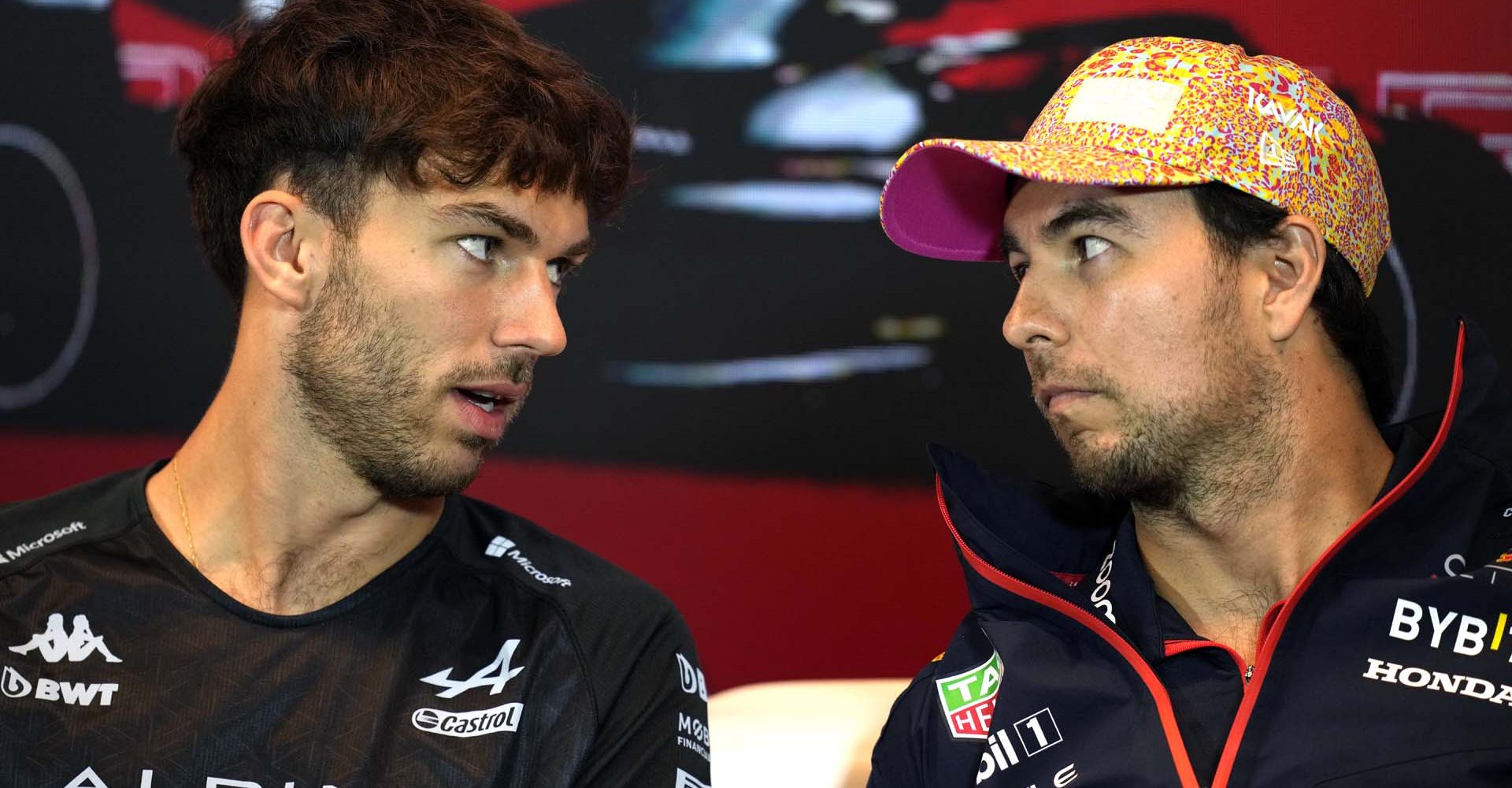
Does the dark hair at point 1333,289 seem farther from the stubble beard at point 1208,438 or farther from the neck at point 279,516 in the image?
the neck at point 279,516

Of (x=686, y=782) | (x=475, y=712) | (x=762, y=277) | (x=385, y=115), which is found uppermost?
(x=385, y=115)

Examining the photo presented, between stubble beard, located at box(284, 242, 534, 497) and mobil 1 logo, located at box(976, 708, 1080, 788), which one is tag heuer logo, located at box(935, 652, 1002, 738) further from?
stubble beard, located at box(284, 242, 534, 497)

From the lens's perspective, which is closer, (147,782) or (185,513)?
(147,782)

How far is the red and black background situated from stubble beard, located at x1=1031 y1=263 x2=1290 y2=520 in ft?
2.39

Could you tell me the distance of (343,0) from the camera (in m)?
1.73

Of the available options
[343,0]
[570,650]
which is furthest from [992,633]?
[343,0]

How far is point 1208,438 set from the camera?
4.94 feet

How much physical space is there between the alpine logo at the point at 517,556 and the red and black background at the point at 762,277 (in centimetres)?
61

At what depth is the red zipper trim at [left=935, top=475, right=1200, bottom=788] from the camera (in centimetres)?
142

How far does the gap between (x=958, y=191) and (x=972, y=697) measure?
0.55 m

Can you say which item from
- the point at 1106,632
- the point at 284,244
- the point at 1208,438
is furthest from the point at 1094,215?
the point at 284,244

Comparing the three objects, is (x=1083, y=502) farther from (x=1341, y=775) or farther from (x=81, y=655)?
(x=81, y=655)

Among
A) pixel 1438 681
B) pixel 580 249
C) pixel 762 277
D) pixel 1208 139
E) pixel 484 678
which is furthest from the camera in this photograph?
pixel 762 277

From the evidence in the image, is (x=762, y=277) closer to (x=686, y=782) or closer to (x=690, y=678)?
(x=690, y=678)
